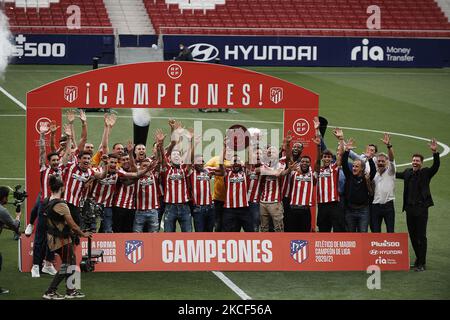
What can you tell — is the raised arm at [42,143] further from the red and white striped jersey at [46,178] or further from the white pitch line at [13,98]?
the white pitch line at [13,98]

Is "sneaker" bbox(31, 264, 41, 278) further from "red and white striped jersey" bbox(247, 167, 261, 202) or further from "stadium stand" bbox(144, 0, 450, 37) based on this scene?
"stadium stand" bbox(144, 0, 450, 37)

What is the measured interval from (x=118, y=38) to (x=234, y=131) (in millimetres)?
29330

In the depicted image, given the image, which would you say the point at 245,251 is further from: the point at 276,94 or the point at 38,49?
the point at 38,49

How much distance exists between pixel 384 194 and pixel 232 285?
344 centimetres

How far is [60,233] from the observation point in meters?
15.0

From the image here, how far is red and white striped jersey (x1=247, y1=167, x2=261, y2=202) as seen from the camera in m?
17.7

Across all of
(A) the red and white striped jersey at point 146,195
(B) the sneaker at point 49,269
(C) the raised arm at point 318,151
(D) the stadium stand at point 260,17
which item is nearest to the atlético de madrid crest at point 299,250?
(C) the raised arm at point 318,151

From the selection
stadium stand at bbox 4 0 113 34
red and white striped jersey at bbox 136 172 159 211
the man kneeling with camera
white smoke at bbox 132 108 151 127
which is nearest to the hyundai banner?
stadium stand at bbox 4 0 113 34

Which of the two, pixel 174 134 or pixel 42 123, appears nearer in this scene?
pixel 42 123

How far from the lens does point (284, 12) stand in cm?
5206

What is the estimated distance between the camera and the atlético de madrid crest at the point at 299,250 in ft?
55.7

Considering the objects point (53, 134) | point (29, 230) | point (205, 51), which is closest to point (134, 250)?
point (29, 230)

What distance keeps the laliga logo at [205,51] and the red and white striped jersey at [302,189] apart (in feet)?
93.5

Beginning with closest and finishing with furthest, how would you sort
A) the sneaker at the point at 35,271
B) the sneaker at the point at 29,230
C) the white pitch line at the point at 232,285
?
the white pitch line at the point at 232,285 < the sneaker at the point at 35,271 < the sneaker at the point at 29,230
